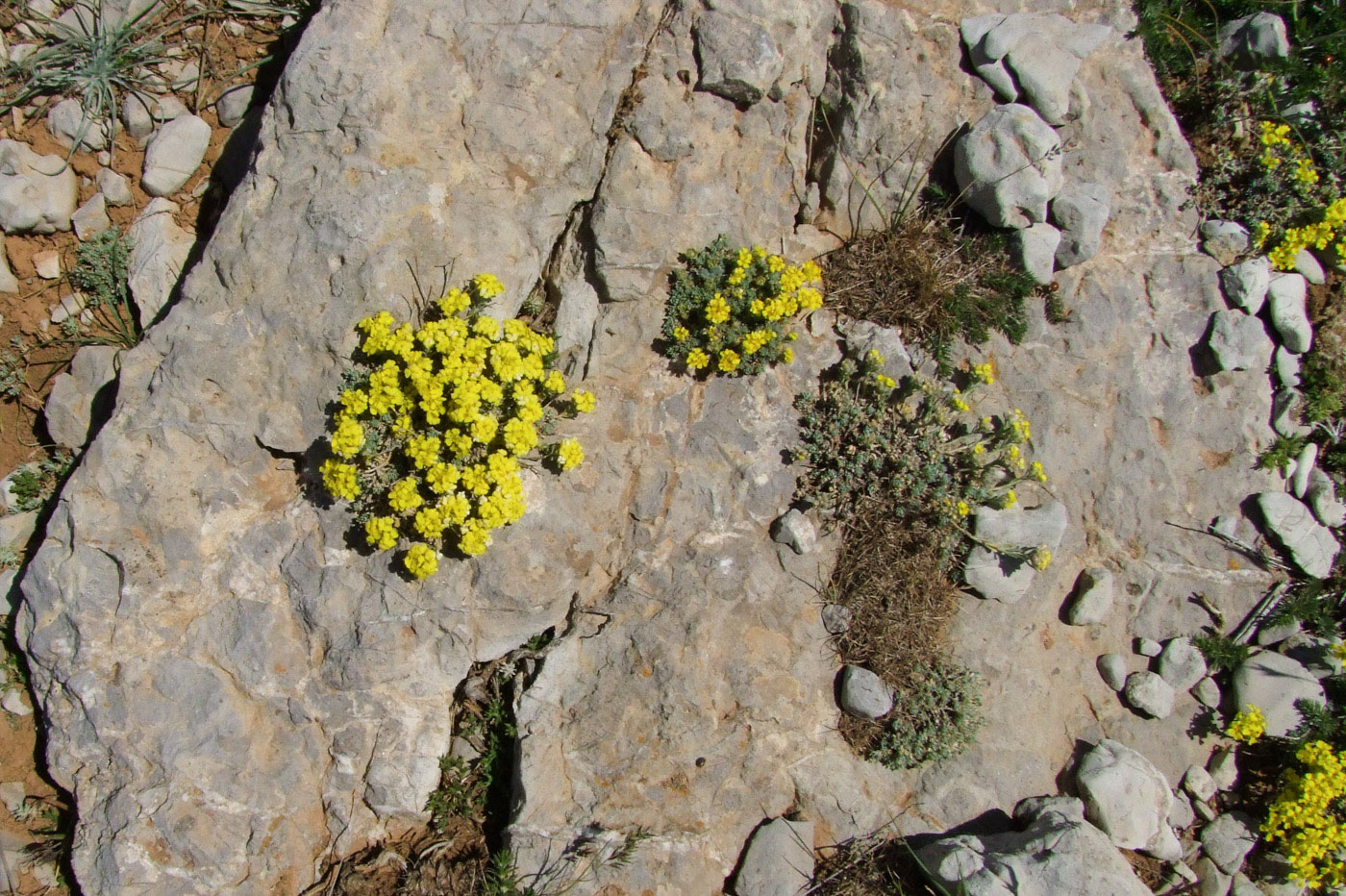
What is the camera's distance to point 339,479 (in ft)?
15.8

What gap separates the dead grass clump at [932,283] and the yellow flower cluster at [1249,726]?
115 inches

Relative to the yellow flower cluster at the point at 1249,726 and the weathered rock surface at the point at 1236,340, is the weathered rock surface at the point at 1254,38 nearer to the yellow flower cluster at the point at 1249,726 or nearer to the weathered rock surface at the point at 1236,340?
the weathered rock surface at the point at 1236,340

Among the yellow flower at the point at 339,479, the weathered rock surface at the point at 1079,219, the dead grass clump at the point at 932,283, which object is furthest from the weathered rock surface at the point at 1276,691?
the yellow flower at the point at 339,479

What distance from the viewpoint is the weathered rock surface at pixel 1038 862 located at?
497 centimetres

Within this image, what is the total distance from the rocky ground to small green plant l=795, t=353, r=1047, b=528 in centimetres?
21

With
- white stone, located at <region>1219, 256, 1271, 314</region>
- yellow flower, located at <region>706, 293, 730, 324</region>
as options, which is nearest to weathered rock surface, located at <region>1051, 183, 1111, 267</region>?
white stone, located at <region>1219, 256, 1271, 314</region>

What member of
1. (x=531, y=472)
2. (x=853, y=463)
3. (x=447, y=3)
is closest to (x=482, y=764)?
(x=531, y=472)

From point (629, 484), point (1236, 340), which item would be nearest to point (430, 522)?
point (629, 484)

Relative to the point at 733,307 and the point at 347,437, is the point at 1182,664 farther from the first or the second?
the point at 347,437

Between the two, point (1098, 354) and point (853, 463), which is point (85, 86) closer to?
point (853, 463)

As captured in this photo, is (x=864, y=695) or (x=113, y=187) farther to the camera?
(x=113, y=187)

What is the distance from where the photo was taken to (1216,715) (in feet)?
19.3

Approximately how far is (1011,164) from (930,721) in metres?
3.77

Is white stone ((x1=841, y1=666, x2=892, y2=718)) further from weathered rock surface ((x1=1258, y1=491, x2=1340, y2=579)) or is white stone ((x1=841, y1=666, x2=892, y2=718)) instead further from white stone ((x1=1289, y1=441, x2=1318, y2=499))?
white stone ((x1=1289, y1=441, x2=1318, y2=499))
